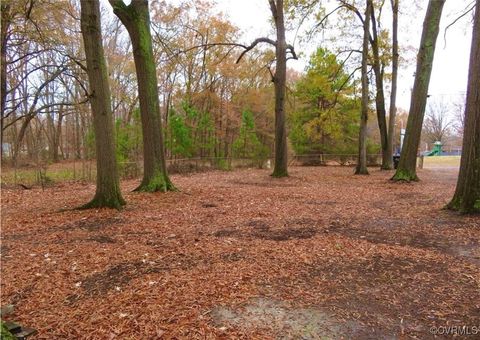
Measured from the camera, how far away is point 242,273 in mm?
3475

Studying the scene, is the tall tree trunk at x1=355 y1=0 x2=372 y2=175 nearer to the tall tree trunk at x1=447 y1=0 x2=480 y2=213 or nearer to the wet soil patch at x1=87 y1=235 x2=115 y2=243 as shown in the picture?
the tall tree trunk at x1=447 y1=0 x2=480 y2=213

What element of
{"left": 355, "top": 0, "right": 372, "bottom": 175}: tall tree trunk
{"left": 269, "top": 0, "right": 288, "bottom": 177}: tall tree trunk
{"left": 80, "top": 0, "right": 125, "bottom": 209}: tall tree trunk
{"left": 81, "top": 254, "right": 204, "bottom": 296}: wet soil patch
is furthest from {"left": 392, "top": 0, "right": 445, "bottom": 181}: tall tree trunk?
{"left": 81, "top": 254, "right": 204, "bottom": 296}: wet soil patch

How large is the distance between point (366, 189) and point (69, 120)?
23.2 meters

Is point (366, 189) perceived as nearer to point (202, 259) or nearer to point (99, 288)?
point (202, 259)

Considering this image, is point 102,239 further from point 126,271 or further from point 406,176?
point 406,176

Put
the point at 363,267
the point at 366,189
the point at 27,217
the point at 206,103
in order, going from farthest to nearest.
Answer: the point at 206,103 < the point at 366,189 < the point at 27,217 < the point at 363,267

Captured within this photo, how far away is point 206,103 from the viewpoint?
22266 millimetres

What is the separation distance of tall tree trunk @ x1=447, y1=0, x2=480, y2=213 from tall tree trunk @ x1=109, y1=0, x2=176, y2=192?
21.2 feet

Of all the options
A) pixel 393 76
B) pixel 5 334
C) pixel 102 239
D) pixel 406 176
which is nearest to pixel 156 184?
pixel 102 239

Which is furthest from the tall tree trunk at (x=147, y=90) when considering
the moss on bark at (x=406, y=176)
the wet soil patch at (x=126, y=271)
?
the moss on bark at (x=406, y=176)

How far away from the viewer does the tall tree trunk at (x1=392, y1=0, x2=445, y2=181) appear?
10.8 m

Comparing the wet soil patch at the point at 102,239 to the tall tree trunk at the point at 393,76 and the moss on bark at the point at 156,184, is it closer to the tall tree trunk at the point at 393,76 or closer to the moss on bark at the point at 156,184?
the moss on bark at the point at 156,184

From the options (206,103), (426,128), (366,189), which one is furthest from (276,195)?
(426,128)

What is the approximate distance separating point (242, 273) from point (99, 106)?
4784 mm
